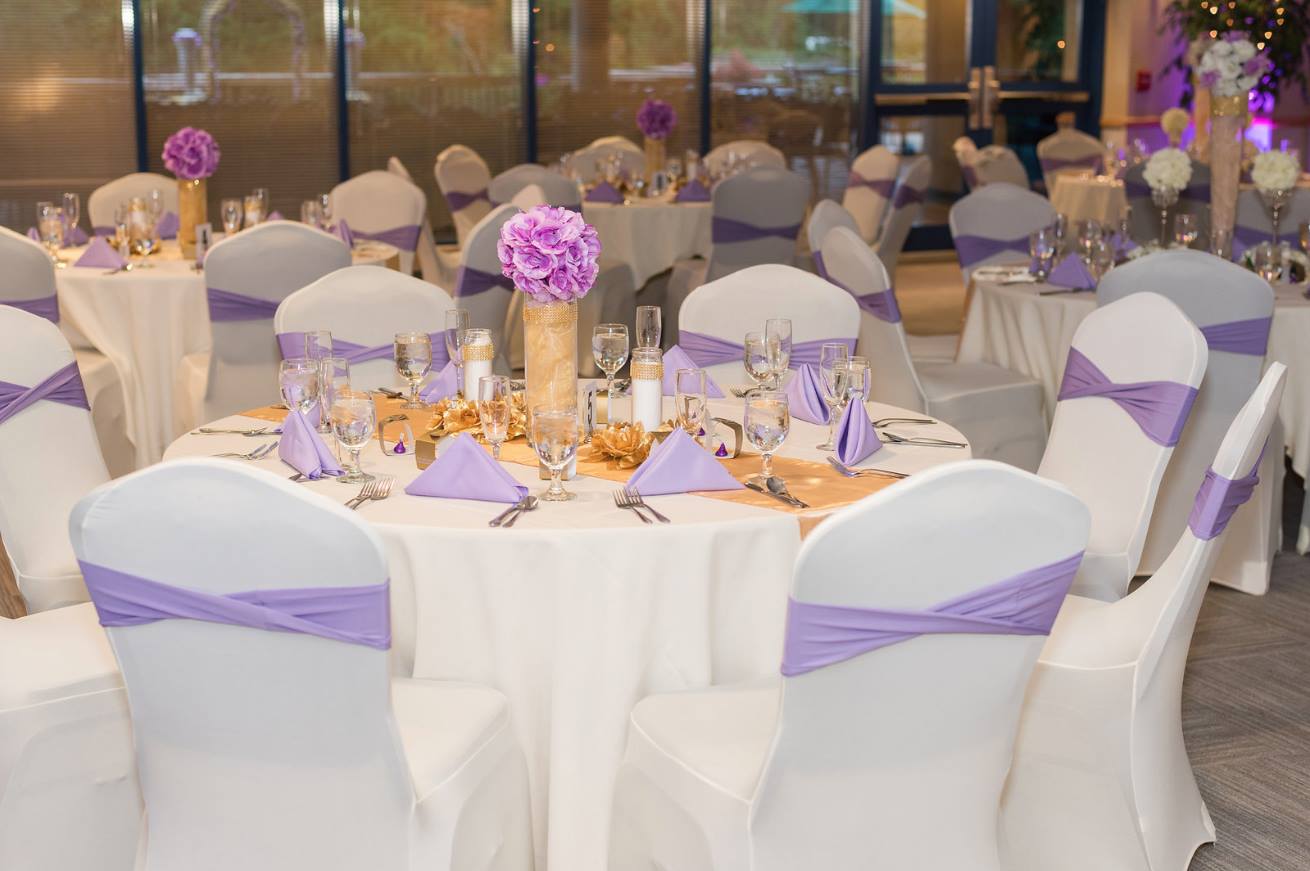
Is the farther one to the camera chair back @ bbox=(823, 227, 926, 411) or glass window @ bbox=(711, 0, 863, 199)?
glass window @ bbox=(711, 0, 863, 199)

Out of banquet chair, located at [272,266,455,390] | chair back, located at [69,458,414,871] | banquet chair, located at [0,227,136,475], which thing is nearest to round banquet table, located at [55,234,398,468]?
banquet chair, located at [0,227,136,475]

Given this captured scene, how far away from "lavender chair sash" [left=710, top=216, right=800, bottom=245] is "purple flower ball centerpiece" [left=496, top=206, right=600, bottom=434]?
170 inches

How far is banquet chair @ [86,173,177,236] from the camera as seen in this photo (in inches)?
266

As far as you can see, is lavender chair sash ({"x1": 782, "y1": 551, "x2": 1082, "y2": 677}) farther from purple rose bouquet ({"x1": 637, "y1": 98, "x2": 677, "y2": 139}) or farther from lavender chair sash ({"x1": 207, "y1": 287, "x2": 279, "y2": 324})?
purple rose bouquet ({"x1": 637, "y1": 98, "x2": 677, "y2": 139})

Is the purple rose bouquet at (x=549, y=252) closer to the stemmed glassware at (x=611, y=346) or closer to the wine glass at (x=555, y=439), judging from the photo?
the stemmed glassware at (x=611, y=346)

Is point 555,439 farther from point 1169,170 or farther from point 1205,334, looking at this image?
point 1169,170

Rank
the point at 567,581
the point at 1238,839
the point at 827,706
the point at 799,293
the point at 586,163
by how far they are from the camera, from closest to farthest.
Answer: the point at 827,706, the point at 567,581, the point at 1238,839, the point at 799,293, the point at 586,163

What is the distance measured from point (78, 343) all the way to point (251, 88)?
5.01m

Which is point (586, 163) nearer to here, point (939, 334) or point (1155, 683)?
point (939, 334)

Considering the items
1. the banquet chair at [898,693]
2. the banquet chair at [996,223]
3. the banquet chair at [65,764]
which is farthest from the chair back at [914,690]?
the banquet chair at [996,223]

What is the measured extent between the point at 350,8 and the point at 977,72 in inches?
204

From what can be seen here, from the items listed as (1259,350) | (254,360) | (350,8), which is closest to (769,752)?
(1259,350)

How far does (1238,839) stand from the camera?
3.06m

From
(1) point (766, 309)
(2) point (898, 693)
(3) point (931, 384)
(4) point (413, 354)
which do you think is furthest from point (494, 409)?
(3) point (931, 384)
